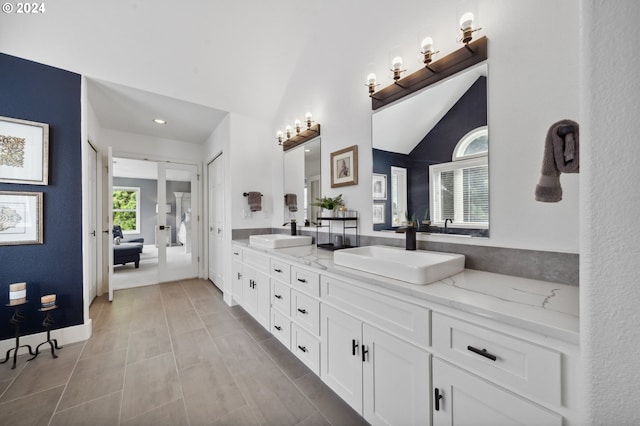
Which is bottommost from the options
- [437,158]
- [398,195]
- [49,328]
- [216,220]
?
[49,328]

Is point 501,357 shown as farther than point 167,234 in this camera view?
No

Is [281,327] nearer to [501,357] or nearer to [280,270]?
[280,270]

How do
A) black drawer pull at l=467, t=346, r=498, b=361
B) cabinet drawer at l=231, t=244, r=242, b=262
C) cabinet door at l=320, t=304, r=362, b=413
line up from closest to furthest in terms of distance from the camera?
black drawer pull at l=467, t=346, r=498, b=361, cabinet door at l=320, t=304, r=362, b=413, cabinet drawer at l=231, t=244, r=242, b=262

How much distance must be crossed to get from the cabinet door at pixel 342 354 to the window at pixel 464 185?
865 mm

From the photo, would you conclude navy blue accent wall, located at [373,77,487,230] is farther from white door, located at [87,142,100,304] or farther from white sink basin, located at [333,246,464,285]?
white door, located at [87,142,100,304]

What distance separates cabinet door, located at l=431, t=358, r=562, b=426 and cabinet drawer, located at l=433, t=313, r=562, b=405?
36 millimetres

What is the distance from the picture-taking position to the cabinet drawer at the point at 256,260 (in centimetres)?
224

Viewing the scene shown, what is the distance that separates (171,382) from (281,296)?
0.95m

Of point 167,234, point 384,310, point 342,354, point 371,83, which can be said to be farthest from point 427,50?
point 167,234

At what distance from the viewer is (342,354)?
141 cm

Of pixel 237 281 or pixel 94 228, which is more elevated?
pixel 94 228

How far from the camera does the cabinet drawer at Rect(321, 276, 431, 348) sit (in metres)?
1.00

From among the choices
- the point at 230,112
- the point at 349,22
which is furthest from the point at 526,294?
the point at 230,112

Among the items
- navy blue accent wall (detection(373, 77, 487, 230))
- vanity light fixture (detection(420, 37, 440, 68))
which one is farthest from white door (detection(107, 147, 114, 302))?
vanity light fixture (detection(420, 37, 440, 68))
